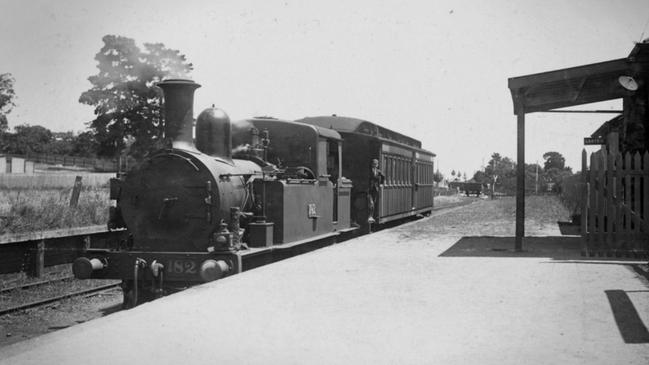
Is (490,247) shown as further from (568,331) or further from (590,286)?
(568,331)

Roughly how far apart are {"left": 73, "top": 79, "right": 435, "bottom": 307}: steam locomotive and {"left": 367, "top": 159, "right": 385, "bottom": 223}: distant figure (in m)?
3.53

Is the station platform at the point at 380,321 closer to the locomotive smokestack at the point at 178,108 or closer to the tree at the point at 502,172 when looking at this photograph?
the locomotive smokestack at the point at 178,108

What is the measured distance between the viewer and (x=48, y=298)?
977 centimetres

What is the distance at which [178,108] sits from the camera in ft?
27.7

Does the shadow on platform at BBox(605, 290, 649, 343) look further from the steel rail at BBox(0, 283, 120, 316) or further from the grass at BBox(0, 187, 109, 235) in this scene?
the grass at BBox(0, 187, 109, 235)

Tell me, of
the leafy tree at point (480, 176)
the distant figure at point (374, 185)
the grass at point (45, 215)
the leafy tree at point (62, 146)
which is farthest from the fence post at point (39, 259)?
the leafy tree at point (480, 176)

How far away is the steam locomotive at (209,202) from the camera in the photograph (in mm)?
7844

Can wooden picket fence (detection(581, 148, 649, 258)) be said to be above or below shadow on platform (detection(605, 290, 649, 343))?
above

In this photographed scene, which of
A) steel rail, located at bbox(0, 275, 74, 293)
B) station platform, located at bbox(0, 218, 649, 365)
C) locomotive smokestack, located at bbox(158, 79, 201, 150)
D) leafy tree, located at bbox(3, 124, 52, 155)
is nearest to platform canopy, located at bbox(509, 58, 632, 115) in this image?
station platform, located at bbox(0, 218, 649, 365)

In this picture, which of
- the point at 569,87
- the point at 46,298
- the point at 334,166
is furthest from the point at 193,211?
the point at 569,87

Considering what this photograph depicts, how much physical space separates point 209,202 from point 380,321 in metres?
3.53

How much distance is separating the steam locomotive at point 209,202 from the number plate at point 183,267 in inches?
0.5

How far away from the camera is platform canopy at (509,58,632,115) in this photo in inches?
435

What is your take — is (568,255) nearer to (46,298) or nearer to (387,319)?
(387,319)
